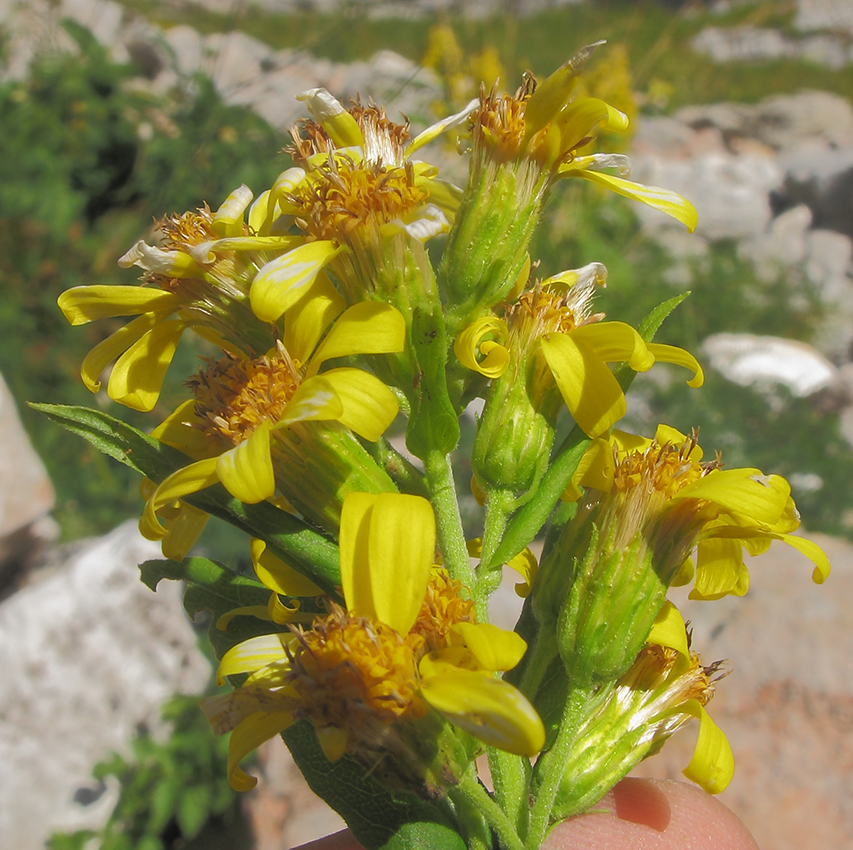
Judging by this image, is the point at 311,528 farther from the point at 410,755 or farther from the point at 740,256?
the point at 740,256

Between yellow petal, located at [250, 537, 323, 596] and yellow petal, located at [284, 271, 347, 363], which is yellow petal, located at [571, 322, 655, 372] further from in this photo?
yellow petal, located at [250, 537, 323, 596]

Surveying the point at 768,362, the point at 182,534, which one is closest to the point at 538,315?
the point at 182,534

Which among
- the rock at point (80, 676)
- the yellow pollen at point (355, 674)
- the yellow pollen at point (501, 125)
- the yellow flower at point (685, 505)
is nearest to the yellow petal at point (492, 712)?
the yellow pollen at point (355, 674)

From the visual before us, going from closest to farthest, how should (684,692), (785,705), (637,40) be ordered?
(684,692)
(785,705)
(637,40)

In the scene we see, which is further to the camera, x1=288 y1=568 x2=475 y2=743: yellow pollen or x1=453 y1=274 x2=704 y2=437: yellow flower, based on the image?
x1=453 y1=274 x2=704 y2=437: yellow flower

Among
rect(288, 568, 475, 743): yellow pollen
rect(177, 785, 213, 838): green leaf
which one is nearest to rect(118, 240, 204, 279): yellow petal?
rect(288, 568, 475, 743): yellow pollen

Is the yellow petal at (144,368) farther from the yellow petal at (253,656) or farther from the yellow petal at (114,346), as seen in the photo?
the yellow petal at (253,656)

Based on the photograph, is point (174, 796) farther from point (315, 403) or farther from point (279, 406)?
point (315, 403)
